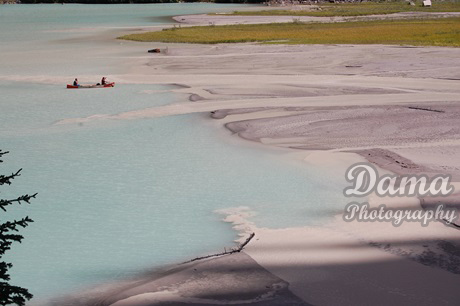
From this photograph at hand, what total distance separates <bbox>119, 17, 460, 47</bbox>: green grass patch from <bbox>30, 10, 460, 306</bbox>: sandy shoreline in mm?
4943

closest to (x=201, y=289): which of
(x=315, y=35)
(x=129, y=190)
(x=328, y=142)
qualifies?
(x=129, y=190)

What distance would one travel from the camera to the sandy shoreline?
10.6 m

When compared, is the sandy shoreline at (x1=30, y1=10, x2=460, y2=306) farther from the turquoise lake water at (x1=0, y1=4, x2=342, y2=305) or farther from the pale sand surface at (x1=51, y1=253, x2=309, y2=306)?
the turquoise lake water at (x1=0, y1=4, x2=342, y2=305)

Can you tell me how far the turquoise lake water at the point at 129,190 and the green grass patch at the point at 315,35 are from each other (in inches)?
951

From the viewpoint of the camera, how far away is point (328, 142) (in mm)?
19953

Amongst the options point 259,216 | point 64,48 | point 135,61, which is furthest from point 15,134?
point 64,48

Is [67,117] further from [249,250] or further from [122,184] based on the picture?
[249,250]

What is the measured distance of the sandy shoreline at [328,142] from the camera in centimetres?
1056

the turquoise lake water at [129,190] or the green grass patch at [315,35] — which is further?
the green grass patch at [315,35]

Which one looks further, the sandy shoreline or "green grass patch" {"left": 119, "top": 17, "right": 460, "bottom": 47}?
"green grass patch" {"left": 119, "top": 17, "right": 460, "bottom": 47}

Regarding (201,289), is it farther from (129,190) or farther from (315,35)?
(315,35)

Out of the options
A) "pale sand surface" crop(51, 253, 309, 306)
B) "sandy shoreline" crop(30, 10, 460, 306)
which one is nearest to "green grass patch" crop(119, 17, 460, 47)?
"sandy shoreline" crop(30, 10, 460, 306)

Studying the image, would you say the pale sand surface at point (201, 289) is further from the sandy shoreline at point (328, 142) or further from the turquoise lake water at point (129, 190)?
the turquoise lake water at point (129, 190)

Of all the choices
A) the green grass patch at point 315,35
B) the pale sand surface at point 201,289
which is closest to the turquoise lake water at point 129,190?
the pale sand surface at point 201,289
